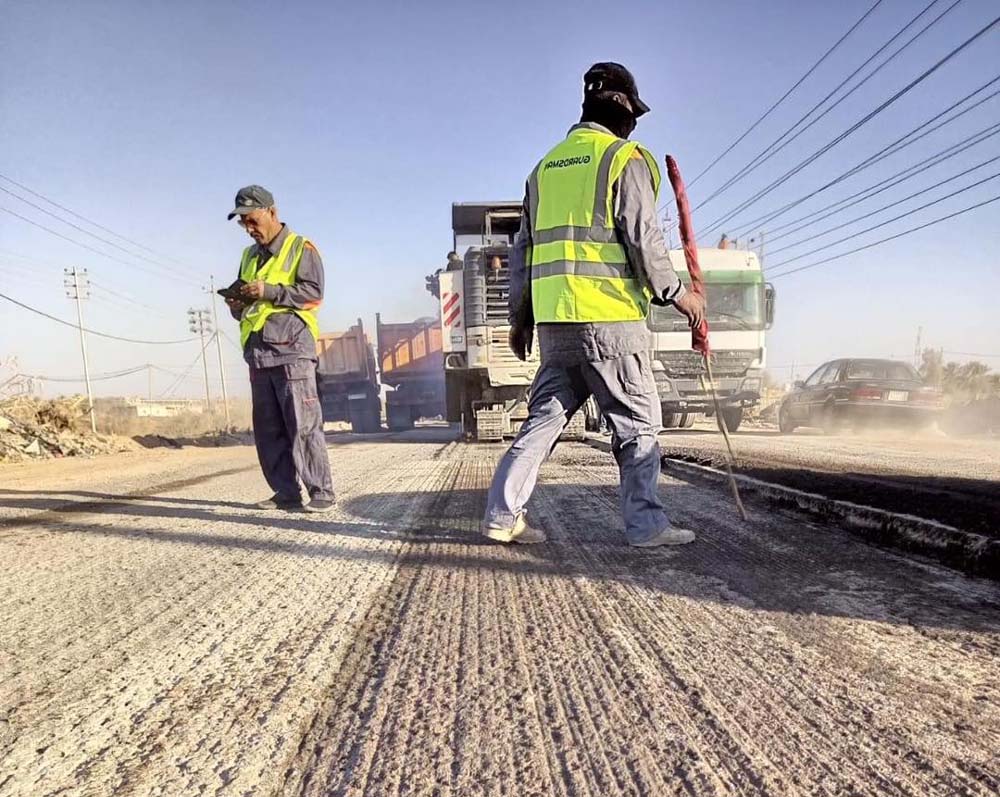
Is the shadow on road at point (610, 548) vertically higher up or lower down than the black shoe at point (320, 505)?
lower down

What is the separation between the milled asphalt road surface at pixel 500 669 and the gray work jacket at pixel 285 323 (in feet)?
3.99

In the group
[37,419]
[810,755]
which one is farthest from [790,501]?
[37,419]

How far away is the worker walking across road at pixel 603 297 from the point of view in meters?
2.44

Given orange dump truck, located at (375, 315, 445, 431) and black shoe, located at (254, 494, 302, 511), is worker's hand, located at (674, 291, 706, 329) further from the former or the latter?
orange dump truck, located at (375, 315, 445, 431)

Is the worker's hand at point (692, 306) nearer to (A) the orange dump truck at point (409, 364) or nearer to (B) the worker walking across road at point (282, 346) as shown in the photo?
(B) the worker walking across road at point (282, 346)

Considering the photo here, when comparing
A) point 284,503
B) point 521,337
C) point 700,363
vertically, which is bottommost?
point 284,503

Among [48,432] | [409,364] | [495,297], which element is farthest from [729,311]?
[48,432]

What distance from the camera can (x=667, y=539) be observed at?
8.02 feet

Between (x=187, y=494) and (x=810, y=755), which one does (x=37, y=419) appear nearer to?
(x=187, y=494)

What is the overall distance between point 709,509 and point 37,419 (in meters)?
15.0

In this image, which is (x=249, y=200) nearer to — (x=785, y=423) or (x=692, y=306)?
(x=692, y=306)

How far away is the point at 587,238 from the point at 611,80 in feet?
2.50

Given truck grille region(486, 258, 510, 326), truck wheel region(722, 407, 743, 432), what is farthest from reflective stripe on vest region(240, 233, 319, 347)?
truck wheel region(722, 407, 743, 432)

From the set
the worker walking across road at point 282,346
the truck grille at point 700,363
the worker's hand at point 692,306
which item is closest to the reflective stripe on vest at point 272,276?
the worker walking across road at point 282,346
